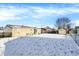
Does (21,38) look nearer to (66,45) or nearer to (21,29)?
(21,29)

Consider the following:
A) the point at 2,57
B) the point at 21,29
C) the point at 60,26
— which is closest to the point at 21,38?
the point at 21,29

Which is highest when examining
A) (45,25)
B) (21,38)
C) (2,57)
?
(45,25)

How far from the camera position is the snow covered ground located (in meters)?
2.19

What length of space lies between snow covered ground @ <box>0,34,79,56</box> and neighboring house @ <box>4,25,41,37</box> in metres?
0.05

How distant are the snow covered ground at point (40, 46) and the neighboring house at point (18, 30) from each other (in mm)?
45

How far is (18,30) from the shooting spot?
7.29 ft

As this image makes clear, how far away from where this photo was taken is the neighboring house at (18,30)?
7.22 feet

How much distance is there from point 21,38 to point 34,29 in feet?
0.57

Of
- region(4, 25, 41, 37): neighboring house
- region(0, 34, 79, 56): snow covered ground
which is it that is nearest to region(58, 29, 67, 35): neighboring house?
region(0, 34, 79, 56): snow covered ground

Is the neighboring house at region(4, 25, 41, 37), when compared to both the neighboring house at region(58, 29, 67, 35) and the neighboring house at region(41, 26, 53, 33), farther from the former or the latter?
the neighboring house at region(58, 29, 67, 35)

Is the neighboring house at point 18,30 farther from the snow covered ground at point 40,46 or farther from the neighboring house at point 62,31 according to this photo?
the neighboring house at point 62,31

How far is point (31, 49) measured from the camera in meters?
2.19

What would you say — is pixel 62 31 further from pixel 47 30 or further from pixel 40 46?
pixel 40 46

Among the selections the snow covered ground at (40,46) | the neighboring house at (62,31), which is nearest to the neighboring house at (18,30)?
the snow covered ground at (40,46)
